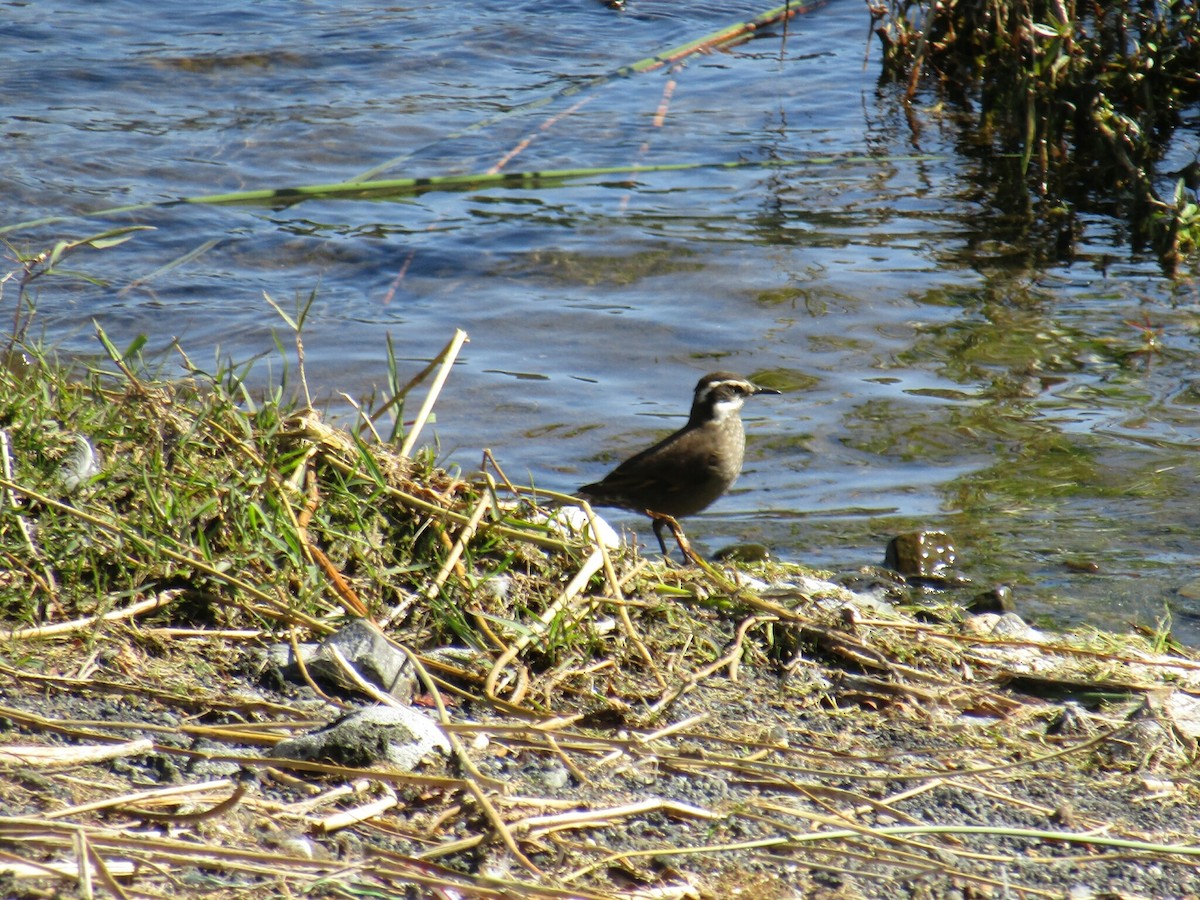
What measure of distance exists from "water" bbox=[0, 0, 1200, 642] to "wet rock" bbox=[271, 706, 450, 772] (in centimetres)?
184

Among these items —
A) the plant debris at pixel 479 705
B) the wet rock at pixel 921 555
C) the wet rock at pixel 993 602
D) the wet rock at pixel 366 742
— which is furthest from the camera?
the wet rock at pixel 921 555

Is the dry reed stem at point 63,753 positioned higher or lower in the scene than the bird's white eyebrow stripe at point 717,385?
higher

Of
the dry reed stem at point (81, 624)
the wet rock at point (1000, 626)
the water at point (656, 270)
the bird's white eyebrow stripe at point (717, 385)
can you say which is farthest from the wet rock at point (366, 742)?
the bird's white eyebrow stripe at point (717, 385)

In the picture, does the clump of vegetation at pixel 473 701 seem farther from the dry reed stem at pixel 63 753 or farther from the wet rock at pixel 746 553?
the wet rock at pixel 746 553

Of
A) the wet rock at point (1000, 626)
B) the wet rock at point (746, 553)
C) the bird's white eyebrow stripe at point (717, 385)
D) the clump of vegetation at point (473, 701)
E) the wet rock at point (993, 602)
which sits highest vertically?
the clump of vegetation at point (473, 701)

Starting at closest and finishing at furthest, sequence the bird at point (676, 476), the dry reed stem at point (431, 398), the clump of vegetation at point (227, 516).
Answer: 1. the clump of vegetation at point (227, 516)
2. the dry reed stem at point (431, 398)
3. the bird at point (676, 476)

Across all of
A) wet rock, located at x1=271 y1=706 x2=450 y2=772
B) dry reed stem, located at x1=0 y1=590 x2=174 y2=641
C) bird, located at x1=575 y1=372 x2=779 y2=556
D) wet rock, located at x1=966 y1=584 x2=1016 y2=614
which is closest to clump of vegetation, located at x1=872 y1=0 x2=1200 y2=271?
bird, located at x1=575 y1=372 x2=779 y2=556

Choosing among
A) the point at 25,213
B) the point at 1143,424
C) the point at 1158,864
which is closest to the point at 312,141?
the point at 25,213

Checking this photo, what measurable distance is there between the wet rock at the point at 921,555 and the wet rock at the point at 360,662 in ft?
10.7

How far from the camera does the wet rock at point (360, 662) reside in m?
3.53

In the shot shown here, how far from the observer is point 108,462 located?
166 inches

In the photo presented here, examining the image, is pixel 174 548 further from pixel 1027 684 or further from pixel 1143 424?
pixel 1143 424

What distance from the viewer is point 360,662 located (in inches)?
140

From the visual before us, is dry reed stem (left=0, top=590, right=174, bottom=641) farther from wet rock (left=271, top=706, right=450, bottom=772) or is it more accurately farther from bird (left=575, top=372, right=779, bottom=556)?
bird (left=575, top=372, right=779, bottom=556)
